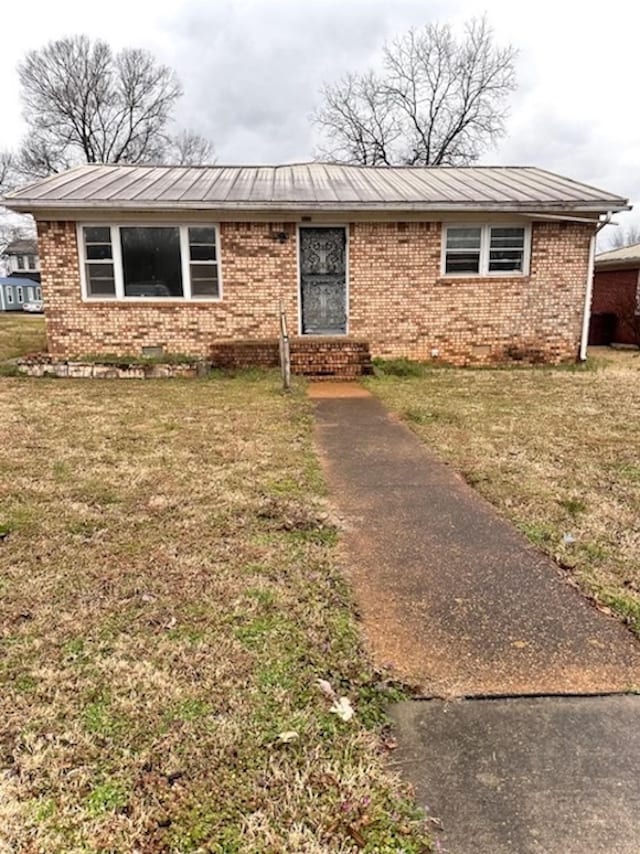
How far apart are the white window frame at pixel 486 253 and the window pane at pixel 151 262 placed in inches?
206

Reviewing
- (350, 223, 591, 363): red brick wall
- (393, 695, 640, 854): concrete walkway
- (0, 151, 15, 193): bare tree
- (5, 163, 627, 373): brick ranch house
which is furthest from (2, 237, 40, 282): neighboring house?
(393, 695, 640, 854): concrete walkway

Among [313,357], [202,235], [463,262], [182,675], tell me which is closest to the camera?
[182,675]

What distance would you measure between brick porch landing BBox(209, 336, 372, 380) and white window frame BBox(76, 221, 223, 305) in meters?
1.31

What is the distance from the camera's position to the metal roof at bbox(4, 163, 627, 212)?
10570 millimetres

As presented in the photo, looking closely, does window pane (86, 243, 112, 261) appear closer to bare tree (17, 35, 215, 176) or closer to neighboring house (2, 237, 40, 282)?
bare tree (17, 35, 215, 176)

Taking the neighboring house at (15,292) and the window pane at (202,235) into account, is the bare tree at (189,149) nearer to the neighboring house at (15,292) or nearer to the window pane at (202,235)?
the neighboring house at (15,292)

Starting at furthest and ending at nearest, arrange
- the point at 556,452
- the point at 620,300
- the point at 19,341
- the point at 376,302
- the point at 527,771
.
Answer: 1. the point at 620,300
2. the point at 19,341
3. the point at 376,302
4. the point at 556,452
5. the point at 527,771

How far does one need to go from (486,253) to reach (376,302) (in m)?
2.42

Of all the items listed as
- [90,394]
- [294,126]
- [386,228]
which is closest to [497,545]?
[90,394]

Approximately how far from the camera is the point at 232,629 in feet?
8.30

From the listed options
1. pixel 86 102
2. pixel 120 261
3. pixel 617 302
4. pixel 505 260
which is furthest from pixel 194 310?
pixel 86 102

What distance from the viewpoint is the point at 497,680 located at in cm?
223

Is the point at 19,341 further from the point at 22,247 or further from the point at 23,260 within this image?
the point at 23,260

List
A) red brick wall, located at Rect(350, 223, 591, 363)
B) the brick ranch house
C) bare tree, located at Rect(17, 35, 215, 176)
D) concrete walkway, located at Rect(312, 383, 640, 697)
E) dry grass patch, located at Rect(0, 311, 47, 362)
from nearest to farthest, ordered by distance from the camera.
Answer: concrete walkway, located at Rect(312, 383, 640, 697) → the brick ranch house → red brick wall, located at Rect(350, 223, 591, 363) → dry grass patch, located at Rect(0, 311, 47, 362) → bare tree, located at Rect(17, 35, 215, 176)
